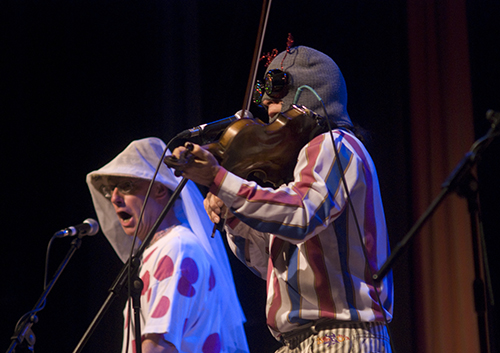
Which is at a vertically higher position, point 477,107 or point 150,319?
point 477,107

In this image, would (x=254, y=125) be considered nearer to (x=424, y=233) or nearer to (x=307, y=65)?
(x=307, y=65)

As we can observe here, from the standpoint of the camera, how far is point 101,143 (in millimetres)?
4203

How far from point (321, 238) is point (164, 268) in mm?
1150

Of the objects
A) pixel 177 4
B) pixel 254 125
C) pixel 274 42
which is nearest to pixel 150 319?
pixel 254 125

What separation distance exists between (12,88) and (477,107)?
3.33 metres

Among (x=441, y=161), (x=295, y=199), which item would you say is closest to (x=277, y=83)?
(x=295, y=199)

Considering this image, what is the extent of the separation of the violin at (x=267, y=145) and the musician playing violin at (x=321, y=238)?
0.23 ft

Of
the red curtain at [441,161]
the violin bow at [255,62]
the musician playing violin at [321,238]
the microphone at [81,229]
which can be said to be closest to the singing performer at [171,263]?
the microphone at [81,229]

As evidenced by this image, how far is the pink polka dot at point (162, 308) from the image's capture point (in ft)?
8.11

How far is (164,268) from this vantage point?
2648 mm

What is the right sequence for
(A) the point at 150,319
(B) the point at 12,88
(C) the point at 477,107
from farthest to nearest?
1. (B) the point at 12,88
2. (C) the point at 477,107
3. (A) the point at 150,319

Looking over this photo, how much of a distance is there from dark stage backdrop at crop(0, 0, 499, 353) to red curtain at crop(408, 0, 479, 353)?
34.4 inches

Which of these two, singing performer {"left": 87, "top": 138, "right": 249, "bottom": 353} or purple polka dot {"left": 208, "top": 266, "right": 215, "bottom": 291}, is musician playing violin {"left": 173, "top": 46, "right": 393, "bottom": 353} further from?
purple polka dot {"left": 208, "top": 266, "right": 215, "bottom": 291}

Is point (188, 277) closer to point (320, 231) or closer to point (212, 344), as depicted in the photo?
point (212, 344)
